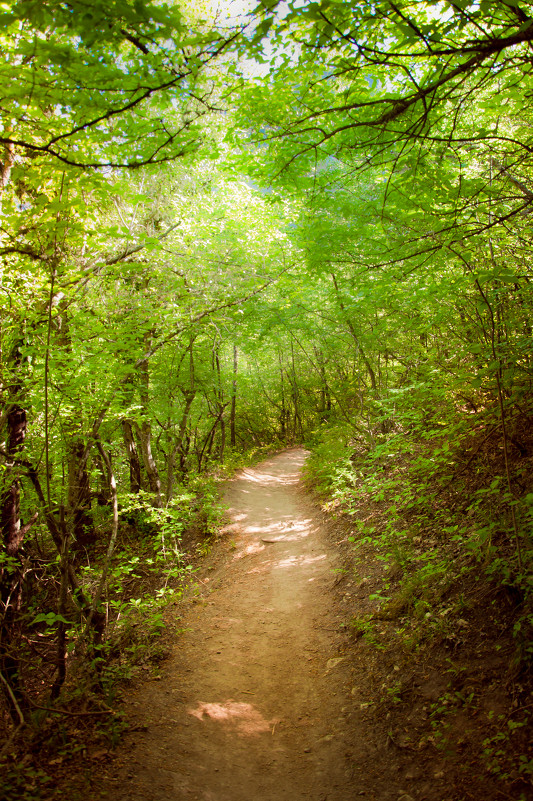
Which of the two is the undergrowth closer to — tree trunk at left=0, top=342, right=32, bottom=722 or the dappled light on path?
the dappled light on path

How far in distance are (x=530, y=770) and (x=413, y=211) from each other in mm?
5111

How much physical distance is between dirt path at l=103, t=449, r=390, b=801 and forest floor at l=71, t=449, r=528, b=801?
1cm

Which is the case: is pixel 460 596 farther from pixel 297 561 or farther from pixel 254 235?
pixel 254 235

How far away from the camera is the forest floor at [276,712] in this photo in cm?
328

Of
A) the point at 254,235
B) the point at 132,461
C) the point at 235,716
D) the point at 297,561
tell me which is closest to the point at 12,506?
the point at 235,716

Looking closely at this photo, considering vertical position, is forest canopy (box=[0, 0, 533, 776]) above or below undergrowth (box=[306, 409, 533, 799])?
above

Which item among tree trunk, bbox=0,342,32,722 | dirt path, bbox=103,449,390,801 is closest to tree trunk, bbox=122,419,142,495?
dirt path, bbox=103,449,390,801

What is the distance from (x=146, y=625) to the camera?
6367 mm

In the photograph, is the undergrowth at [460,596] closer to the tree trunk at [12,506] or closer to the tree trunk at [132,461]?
the tree trunk at [12,506]

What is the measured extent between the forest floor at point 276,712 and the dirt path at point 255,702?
14mm

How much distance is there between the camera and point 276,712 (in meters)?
4.36

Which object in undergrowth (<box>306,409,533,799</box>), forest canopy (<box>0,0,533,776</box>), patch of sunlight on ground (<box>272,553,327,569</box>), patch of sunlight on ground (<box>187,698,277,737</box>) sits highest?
forest canopy (<box>0,0,533,776</box>)

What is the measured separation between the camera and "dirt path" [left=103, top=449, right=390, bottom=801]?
342 cm

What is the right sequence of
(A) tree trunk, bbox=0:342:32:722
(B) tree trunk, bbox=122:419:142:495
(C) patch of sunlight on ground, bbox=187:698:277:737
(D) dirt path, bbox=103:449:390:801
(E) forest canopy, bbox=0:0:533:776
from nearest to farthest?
(E) forest canopy, bbox=0:0:533:776, (D) dirt path, bbox=103:449:390:801, (C) patch of sunlight on ground, bbox=187:698:277:737, (A) tree trunk, bbox=0:342:32:722, (B) tree trunk, bbox=122:419:142:495
